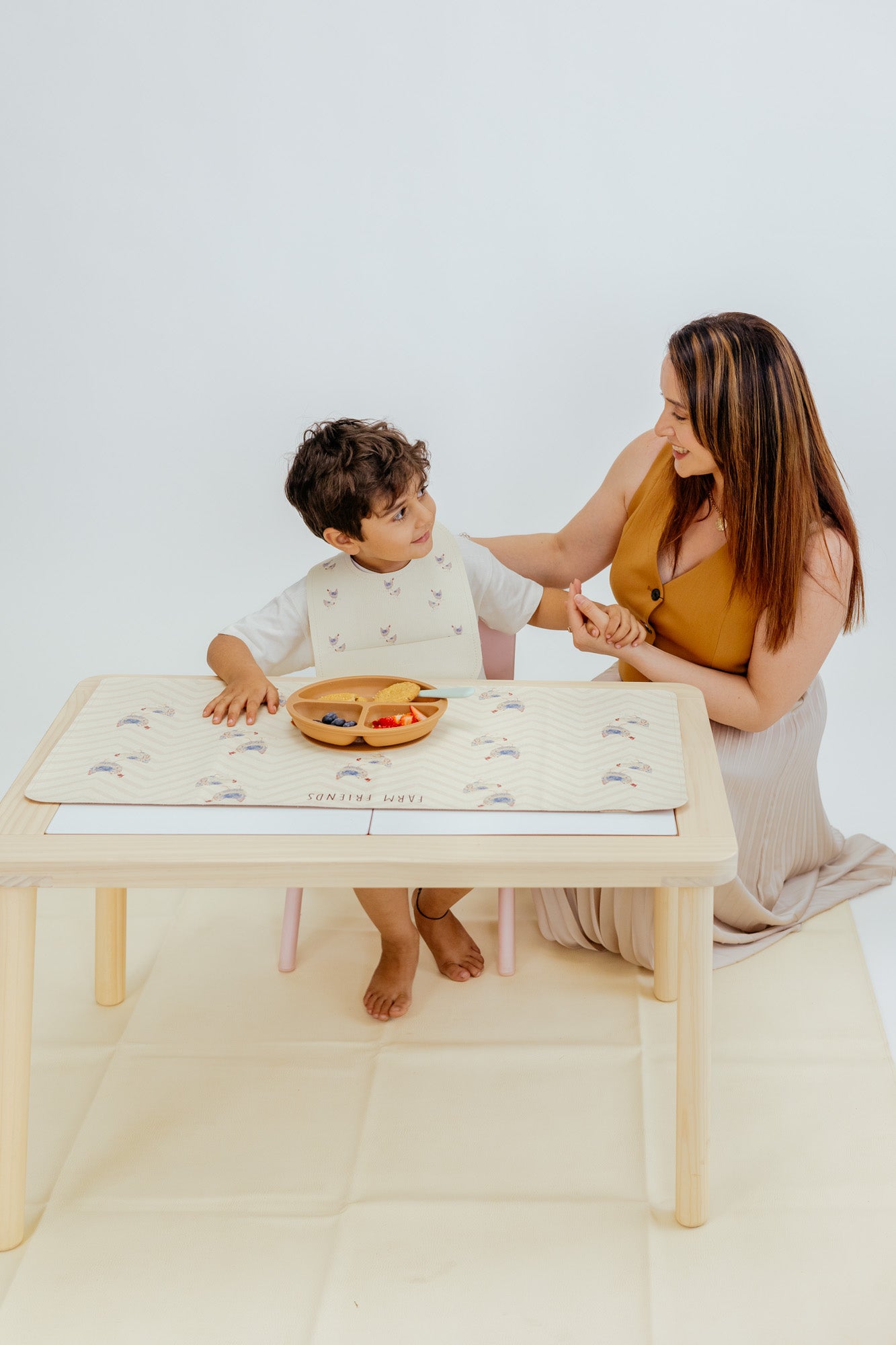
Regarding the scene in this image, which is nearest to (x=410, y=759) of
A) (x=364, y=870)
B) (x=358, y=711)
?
(x=358, y=711)

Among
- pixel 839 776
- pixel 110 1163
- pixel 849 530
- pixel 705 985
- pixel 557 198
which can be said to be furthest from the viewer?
pixel 557 198

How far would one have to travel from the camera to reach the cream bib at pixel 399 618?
2414 mm

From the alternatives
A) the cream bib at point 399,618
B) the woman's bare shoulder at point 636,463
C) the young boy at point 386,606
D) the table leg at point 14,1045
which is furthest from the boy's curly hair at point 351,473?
the table leg at point 14,1045

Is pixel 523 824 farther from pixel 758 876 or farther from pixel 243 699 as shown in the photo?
pixel 758 876

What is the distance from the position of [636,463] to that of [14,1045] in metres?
1.57

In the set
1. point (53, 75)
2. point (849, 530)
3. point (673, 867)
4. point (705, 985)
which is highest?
point (53, 75)

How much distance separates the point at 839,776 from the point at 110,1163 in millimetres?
1912

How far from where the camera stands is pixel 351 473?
7.30 ft

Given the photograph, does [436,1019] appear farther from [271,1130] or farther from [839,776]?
[839,776]

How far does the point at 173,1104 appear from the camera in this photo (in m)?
2.26

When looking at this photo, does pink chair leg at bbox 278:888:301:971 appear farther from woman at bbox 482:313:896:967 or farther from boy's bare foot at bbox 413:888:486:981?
woman at bbox 482:313:896:967

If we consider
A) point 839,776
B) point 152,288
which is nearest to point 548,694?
point 839,776

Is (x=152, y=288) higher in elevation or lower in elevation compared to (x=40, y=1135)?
higher

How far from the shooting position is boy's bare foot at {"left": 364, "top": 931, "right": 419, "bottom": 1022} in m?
2.45
